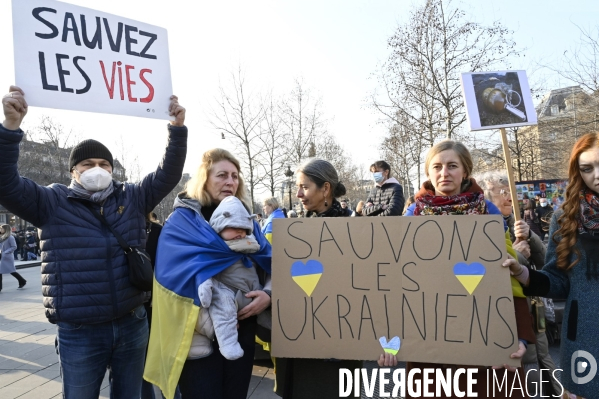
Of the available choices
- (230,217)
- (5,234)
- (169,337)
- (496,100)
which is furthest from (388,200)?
(5,234)

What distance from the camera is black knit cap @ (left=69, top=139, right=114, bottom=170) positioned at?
96.7 inches

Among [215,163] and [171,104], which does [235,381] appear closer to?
[215,163]

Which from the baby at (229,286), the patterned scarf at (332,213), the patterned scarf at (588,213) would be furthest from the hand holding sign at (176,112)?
the patterned scarf at (588,213)

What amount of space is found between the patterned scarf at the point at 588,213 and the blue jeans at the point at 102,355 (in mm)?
2495

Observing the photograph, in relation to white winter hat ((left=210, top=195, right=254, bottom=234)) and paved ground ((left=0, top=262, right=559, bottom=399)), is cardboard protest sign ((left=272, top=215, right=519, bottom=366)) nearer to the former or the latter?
white winter hat ((left=210, top=195, right=254, bottom=234))

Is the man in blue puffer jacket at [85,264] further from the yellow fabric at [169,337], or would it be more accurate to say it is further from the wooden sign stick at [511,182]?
the wooden sign stick at [511,182]

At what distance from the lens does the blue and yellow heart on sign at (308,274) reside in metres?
2.14

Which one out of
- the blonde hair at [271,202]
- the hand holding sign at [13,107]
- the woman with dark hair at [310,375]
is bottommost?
the woman with dark hair at [310,375]

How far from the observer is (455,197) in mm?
2215

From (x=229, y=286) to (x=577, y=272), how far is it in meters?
1.74

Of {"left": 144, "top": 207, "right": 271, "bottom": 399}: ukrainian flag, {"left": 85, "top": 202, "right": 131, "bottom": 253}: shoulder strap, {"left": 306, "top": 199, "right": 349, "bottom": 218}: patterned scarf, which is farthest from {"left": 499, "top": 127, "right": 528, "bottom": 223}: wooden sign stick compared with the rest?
{"left": 85, "top": 202, "right": 131, "bottom": 253}: shoulder strap

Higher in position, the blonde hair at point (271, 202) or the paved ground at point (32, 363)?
the blonde hair at point (271, 202)

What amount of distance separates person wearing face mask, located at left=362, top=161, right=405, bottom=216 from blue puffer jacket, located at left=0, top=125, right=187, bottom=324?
12.8 feet

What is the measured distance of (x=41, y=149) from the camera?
116 ft
